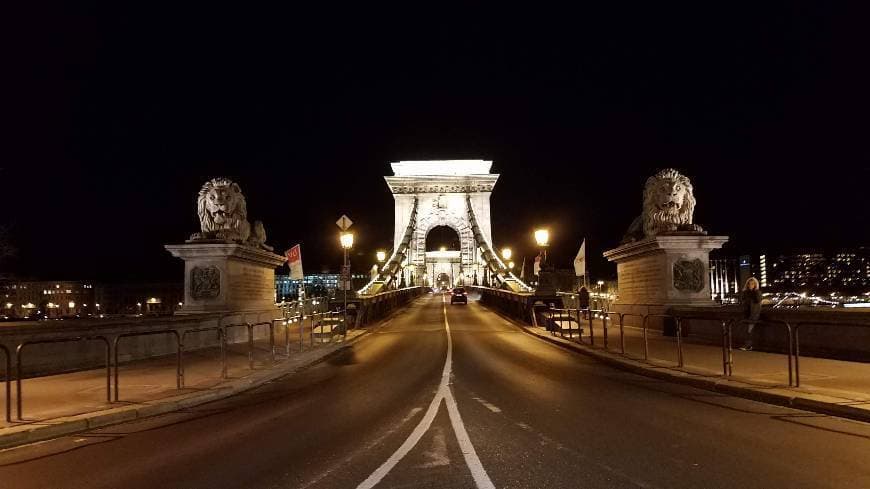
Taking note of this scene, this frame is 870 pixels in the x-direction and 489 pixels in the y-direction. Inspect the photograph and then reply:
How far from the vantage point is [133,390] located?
12.2 metres

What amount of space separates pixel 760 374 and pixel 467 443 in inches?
283

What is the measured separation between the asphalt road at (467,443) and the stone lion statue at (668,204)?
11.2m

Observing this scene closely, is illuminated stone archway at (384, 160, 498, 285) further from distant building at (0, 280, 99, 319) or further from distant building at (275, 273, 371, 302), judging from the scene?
distant building at (0, 280, 99, 319)

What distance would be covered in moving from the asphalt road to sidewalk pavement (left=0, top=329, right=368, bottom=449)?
31 cm

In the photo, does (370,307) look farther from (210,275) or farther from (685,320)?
(685,320)

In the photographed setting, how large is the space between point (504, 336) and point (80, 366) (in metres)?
14.6

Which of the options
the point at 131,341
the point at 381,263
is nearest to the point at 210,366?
the point at 131,341

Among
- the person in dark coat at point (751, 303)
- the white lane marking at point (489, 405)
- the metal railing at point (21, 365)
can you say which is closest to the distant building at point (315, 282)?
the person in dark coat at point (751, 303)

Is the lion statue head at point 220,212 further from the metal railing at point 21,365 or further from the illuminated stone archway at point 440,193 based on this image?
the illuminated stone archway at point 440,193

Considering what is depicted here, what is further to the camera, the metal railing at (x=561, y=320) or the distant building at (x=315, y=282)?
the distant building at (x=315, y=282)

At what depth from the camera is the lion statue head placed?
22969 mm

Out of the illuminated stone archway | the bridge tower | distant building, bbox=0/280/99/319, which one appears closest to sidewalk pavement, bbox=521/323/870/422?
distant building, bbox=0/280/99/319

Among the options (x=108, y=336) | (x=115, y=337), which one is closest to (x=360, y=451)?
(x=115, y=337)

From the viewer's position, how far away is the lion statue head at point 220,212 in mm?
22969
